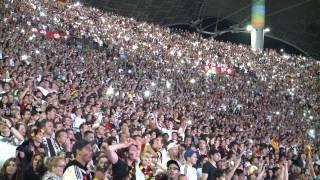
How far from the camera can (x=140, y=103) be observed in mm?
13492

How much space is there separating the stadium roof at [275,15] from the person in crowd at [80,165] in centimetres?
3118

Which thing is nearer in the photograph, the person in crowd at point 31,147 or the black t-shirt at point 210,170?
the person in crowd at point 31,147

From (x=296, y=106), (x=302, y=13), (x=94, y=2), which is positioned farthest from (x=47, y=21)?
(x=302, y=13)

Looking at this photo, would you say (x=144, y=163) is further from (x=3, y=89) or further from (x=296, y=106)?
(x=296, y=106)

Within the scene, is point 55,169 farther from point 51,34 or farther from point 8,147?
point 51,34

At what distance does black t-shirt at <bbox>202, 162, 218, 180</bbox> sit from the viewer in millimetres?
7773

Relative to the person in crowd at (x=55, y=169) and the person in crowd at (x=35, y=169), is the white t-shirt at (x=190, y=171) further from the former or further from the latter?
the person in crowd at (x=55, y=169)

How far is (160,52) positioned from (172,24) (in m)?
16.5

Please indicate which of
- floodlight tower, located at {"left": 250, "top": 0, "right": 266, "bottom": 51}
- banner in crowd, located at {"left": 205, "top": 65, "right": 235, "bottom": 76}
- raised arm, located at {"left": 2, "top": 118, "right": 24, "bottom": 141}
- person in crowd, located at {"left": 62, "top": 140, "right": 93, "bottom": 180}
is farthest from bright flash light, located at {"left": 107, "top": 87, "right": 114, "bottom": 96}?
floodlight tower, located at {"left": 250, "top": 0, "right": 266, "bottom": 51}

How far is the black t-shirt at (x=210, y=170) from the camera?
7.77 metres

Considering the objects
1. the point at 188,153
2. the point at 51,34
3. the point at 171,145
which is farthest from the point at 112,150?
the point at 51,34

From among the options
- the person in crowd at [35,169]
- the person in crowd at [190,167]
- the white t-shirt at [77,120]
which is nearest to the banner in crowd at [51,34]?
the white t-shirt at [77,120]

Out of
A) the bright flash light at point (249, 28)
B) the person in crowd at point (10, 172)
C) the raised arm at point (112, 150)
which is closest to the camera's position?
the person in crowd at point (10, 172)

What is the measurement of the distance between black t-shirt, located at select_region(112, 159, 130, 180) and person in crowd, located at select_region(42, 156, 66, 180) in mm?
963
